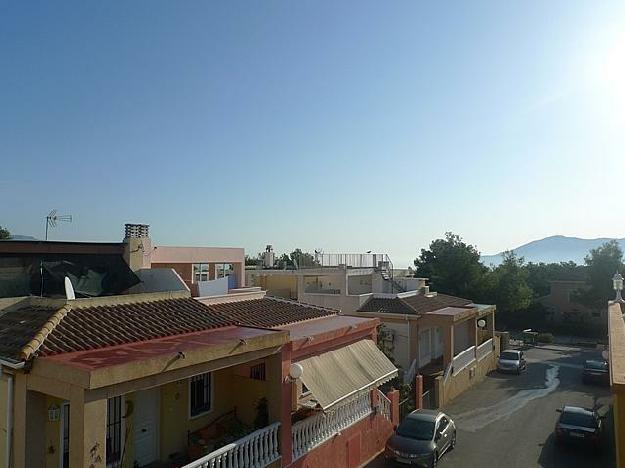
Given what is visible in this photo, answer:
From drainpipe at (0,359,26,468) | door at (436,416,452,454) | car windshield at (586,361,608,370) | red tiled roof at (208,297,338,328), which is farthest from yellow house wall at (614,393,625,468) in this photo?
car windshield at (586,361,608,370)

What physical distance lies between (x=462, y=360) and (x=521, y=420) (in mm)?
5920

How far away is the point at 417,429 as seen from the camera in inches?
695

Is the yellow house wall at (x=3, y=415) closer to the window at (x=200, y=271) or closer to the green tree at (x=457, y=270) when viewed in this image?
the window at (x=200, y=271)

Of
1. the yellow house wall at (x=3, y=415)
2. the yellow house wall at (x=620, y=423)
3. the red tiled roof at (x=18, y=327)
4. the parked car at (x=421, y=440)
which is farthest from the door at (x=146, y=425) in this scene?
the yellow house wall at (x=620, y=423)

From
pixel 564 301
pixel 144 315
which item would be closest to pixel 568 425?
pixel 144 315

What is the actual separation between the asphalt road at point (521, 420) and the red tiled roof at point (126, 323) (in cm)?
902

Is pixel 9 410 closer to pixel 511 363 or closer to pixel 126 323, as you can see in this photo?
pixel 126 323

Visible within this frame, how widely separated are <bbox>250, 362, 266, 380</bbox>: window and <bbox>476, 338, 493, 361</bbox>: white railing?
21.7 metres

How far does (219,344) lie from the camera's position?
438 inches

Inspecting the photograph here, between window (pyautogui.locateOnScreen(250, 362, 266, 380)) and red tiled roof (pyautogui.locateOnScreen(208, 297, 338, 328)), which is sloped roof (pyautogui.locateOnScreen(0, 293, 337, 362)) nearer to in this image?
red tiled roof (pyautogui.locateOnScreen(208, 297, 338, 328))

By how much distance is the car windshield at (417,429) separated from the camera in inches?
681

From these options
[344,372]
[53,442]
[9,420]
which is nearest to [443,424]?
[344,372]

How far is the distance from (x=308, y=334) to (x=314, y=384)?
1.67m

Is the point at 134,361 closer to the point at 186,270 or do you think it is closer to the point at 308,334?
the point at 308,334
